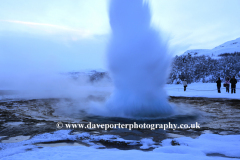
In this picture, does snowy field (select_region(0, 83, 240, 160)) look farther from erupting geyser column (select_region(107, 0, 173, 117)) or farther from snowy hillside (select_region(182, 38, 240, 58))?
snowy hillside (select_region(182, 38, 240, 58))

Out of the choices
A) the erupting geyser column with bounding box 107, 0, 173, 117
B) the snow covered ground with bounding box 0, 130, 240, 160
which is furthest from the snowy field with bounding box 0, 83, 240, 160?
the erupting geyser column with bounding box 107, 0, 173, 117

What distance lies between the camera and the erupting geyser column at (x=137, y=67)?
835 centimetres

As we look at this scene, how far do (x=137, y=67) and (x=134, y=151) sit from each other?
5710mm

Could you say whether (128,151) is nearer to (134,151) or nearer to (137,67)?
(134,151)

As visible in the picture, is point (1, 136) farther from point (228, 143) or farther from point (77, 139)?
point (228, 143)

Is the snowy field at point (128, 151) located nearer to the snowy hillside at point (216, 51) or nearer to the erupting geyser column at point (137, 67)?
the erupting geyser column at point (137, 67)

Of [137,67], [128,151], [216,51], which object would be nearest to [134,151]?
[128,151]

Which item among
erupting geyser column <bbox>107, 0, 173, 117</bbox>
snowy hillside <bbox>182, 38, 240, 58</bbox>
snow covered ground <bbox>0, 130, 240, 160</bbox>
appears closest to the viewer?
snow covered ground <bbox>0, 130, 240, 160</bbox>

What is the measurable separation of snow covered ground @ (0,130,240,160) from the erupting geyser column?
3.92m

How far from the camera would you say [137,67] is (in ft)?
28.7

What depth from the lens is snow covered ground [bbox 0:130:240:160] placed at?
3.13m

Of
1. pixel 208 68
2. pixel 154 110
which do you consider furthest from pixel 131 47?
pixel 208 68

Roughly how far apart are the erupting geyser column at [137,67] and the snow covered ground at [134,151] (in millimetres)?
3916

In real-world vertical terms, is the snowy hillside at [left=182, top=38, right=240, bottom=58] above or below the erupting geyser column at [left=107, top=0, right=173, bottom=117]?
above
